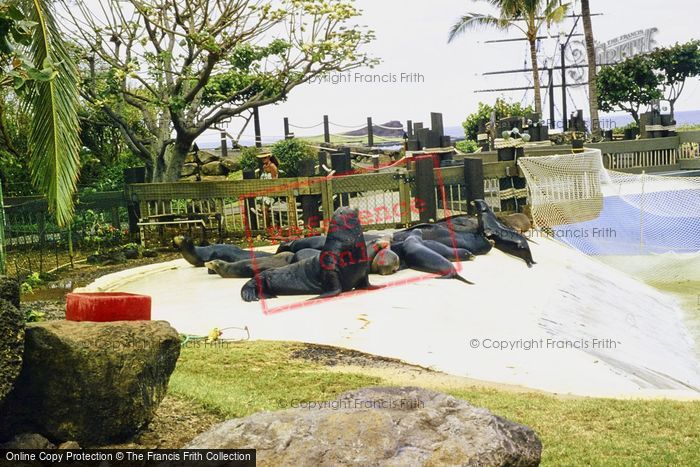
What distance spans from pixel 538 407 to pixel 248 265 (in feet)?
25.2

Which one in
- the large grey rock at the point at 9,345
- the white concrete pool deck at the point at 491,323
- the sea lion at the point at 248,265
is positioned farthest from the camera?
the sea lion at the point at 248,265

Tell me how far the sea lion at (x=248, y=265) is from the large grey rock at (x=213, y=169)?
18.2 m

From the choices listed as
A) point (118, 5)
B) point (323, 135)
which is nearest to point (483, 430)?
point (118, 5)

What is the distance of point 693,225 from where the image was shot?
72.2 feet

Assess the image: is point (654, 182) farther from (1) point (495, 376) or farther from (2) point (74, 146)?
(2) point (74, 146)

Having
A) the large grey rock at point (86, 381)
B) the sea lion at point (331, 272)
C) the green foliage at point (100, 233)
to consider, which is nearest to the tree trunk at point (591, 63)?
the green foliage at point (100, 233)

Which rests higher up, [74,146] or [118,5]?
[118,5]

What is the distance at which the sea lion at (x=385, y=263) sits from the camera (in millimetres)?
14664

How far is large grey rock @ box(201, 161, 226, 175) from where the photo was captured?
111 feet

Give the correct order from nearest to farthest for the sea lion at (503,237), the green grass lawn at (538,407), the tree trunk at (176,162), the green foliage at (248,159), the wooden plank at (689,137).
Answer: the green grass lawn at (538,407) < the sea lion at (503,237) < the tree trunk at (176,162) < the green foliage at (248,159) < the wooden plank at (689,137)

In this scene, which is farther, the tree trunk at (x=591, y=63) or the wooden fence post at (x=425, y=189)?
the tree trunk at (x=591, y=63)

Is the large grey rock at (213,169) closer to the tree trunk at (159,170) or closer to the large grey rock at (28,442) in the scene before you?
the tree trunk at (159,170)

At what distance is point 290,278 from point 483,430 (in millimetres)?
8909

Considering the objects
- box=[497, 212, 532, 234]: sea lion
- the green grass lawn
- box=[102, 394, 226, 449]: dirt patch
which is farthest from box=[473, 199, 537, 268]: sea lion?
box=[102, 394, 226, 449]: dirt patch
